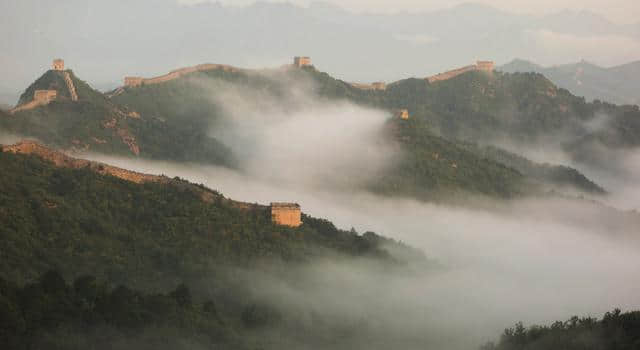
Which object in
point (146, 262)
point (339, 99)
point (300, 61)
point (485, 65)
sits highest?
point (485, 65)

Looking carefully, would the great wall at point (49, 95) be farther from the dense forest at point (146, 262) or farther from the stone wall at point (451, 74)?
the stone wall at point (451, 74)

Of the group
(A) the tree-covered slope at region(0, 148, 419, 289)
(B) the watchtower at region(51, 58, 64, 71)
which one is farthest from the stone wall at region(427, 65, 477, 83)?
(A) the tree-covered slope at region(0, 148, 419, 289)

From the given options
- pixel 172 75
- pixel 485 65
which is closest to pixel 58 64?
pixel 172 75

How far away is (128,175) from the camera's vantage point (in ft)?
193

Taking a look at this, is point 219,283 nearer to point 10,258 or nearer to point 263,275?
point 263,275

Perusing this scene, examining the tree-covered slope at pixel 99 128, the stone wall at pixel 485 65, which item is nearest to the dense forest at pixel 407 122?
the tree-covered slope at pixel 99 128

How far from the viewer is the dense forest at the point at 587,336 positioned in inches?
1656

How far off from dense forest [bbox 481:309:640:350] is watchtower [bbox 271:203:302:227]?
55.1 ft

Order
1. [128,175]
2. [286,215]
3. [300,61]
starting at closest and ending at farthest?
[128,175] → [286,215] → [300,61]

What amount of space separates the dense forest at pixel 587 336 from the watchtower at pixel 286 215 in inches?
661

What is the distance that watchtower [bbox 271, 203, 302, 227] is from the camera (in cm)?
6075

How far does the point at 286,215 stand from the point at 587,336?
72.5ft

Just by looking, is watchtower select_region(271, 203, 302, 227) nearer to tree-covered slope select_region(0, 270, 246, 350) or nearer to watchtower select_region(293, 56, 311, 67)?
tree-covered slope select_region(0, 270, 246, 350)

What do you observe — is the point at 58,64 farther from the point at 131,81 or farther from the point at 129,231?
the point at 129,231
